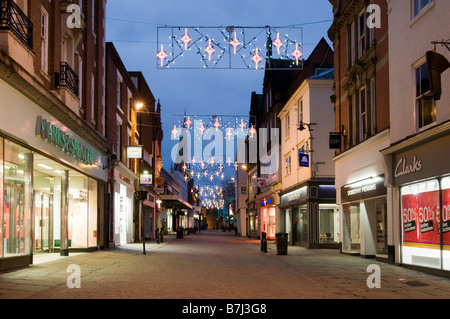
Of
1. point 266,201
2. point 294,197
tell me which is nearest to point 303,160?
point 294,197

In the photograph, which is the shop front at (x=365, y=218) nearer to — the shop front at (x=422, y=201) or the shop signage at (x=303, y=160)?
the shop front at (x=422, y=201)

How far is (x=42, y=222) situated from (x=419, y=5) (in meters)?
16.4

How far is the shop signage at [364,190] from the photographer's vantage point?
1991 centimetres

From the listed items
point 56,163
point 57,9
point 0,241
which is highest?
point 57,9

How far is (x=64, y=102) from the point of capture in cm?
1938

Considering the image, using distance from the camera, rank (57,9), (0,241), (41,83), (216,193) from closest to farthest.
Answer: (0,241) → (41,83) → (57,9) → (216,193)

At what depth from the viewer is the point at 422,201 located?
1600 centimetres

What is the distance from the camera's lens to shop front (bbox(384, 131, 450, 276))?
47.5ft

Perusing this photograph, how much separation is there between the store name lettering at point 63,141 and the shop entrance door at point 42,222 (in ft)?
7.35

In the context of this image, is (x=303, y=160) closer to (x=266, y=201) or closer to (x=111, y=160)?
(x=111, y=160)
